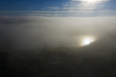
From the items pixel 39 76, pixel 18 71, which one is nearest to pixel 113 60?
pixel 39 76

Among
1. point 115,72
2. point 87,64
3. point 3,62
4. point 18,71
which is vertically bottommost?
point 115,72

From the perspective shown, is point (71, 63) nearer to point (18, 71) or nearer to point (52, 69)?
point (52, 69)

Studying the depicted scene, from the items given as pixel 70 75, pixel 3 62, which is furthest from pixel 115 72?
pixel 3 62

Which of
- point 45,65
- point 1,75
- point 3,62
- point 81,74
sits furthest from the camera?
point 3,62

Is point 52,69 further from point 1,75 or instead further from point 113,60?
point 113,60

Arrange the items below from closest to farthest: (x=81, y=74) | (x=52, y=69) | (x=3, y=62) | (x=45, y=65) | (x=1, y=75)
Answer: (x=1, y=75), (x=81, y=74), (x=52, y=69), (x=45, y=65), (x=3, y=62)

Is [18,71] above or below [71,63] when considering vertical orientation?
below

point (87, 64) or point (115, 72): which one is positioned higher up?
point (87, 64)

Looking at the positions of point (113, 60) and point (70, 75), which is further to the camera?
point (113, 60)

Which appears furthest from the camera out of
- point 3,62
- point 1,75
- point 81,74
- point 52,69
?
point 3,62
